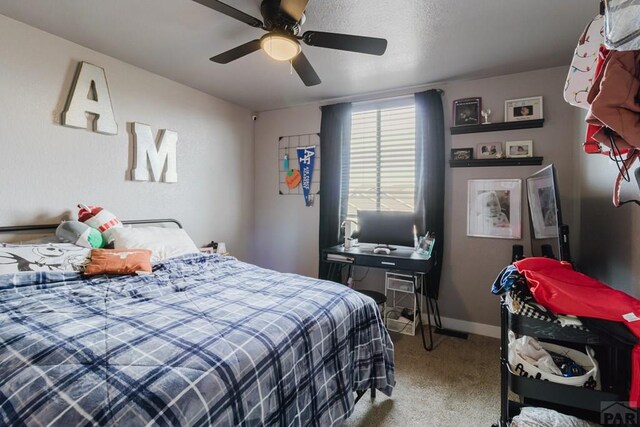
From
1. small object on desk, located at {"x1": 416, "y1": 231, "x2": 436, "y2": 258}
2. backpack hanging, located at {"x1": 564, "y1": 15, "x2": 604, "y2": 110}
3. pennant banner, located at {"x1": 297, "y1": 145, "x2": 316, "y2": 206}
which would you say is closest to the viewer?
backpack hanging, located at {"x1": 564, "y1": 15, "x2": 604, "y2": 110}

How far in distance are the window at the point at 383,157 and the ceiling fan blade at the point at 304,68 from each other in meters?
1.30

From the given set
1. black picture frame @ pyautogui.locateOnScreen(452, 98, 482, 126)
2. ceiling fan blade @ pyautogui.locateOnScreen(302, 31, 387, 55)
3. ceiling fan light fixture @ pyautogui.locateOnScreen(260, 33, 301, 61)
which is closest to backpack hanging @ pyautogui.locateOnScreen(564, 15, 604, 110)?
ceiling fan blade @ pyautogui.locateOnScreen(302, 31, 387, 55)

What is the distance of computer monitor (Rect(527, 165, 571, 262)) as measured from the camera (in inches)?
61.5

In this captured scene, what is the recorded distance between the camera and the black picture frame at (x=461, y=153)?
292cm

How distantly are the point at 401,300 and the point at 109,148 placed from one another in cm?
317

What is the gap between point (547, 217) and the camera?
1.80 metres

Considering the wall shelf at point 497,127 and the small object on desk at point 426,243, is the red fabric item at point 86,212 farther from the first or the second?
the wall shelf at point 497,127

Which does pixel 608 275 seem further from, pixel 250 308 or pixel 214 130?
pixel 214 130

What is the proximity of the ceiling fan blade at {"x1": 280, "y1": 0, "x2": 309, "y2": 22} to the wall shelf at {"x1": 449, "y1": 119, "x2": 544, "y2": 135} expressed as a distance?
77.3 inches

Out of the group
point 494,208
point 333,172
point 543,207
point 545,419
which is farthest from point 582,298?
point 333,172

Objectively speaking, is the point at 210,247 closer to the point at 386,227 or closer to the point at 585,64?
the point at 386,227

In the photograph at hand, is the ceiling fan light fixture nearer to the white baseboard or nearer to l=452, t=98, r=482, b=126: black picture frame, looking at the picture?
l=452, t=98, r=482, b=126: black picture frame

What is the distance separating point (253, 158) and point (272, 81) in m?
1.32

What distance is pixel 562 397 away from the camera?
121 centimetres
